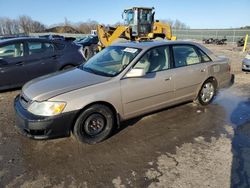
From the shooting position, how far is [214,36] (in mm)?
41969

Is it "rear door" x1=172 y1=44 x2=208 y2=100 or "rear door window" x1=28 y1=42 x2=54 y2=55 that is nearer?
"rear door" x1=172 y1=44 x2=208 y2=100

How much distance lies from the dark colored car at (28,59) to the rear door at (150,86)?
12.0 ft

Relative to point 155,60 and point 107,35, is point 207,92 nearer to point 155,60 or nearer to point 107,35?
point 155,60

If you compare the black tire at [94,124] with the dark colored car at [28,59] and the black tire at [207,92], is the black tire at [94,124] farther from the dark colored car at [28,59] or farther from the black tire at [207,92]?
the dark colored car at [28,59]

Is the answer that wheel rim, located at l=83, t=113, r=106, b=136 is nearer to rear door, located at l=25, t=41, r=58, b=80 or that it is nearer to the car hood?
the car hood

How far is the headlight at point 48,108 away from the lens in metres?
3.58

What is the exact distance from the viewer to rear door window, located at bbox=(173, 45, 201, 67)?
Answer: 5.04 metres

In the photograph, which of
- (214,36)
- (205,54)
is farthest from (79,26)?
(205,54)

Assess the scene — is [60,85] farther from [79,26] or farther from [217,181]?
[79,26]

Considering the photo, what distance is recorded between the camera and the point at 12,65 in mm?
6566

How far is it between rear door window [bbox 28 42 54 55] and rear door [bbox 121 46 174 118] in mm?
3820

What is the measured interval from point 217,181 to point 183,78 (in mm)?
2430

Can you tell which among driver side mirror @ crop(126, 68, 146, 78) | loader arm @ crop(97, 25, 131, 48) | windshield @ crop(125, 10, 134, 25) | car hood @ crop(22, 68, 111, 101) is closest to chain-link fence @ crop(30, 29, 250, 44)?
windshield @ crop(125, 10, 134, 25)

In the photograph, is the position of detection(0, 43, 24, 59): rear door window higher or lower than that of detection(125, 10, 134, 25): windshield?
lower
